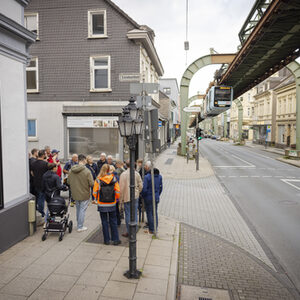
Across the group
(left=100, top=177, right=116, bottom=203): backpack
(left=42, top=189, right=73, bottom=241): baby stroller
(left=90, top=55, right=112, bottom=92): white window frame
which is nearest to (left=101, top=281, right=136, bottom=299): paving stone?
(left=100, top=177, right=116, bottom=203): backpack

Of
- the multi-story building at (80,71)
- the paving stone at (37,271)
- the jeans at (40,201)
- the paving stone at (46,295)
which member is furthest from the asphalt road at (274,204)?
the multi-story building at (80,71)

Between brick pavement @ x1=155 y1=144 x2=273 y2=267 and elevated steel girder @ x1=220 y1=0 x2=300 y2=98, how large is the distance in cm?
672

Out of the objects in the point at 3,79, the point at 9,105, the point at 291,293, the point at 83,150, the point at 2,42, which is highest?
the point at 2,42

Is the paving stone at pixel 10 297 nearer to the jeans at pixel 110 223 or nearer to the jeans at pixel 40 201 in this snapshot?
the jeans at pixel 110 223

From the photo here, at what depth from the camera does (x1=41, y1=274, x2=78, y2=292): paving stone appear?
4.69m

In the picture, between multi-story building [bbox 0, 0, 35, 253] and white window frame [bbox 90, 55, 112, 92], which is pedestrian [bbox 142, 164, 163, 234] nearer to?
multi-story building [bbox 0, 0, 35, 253]

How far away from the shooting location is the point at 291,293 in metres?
4.94

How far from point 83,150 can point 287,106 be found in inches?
1201

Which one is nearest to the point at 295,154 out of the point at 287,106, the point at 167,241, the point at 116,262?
the point at 287,106

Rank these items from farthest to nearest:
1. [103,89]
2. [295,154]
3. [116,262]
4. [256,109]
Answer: [256,109] < [295,154] < [103,89] < [116,262]

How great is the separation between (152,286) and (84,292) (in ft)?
3.60

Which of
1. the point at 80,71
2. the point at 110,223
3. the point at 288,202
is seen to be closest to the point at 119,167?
the point at 110,223

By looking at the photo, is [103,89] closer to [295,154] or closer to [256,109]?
[295,154]

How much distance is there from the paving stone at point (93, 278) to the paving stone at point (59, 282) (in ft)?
0.44
